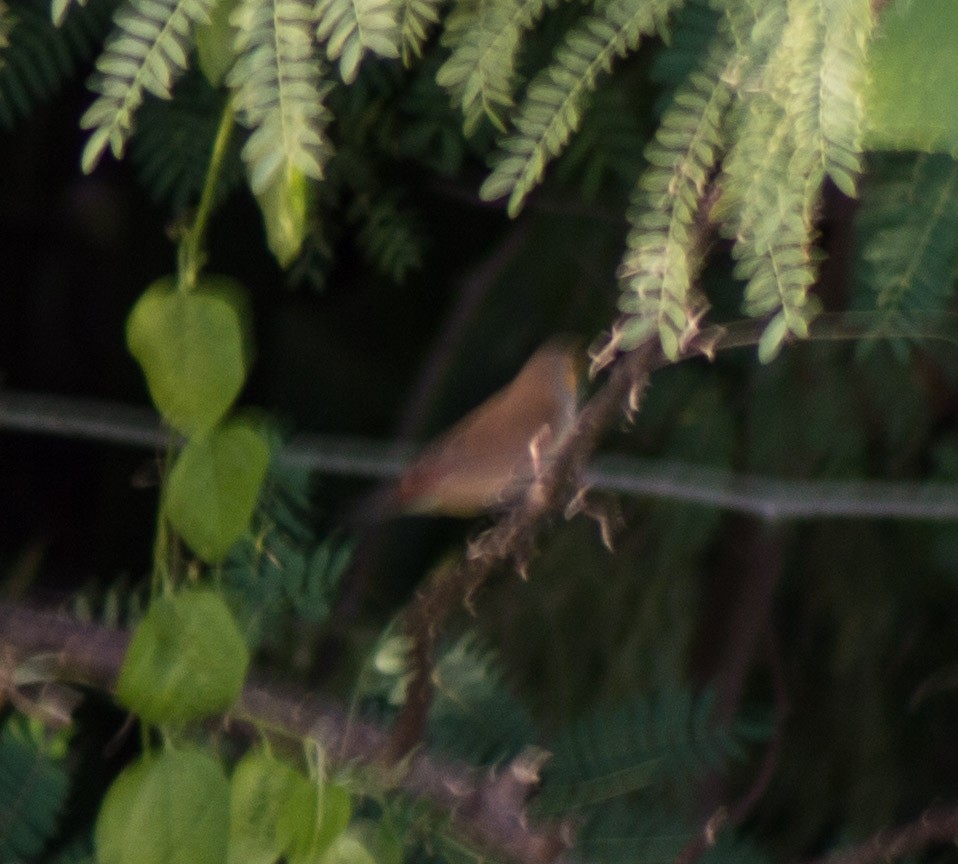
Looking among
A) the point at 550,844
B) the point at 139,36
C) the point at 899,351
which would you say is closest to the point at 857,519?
the point at 899,351

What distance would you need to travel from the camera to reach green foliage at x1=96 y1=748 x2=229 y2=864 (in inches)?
28.5

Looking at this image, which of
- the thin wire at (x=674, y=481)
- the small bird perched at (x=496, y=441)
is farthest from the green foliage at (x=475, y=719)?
the small bird perched at (x=496, y=441)

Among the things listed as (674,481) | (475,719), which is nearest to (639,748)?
(475,719)

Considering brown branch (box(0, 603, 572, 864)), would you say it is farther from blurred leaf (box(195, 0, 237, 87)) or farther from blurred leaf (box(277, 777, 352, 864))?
blurred leaf (box(195, 0, 237, 87))

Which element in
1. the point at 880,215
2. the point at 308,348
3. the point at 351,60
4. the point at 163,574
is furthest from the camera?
the point at 308,348

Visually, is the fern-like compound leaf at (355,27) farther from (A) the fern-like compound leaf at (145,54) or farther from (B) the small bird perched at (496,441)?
(B) the small bird perched at (496,441)

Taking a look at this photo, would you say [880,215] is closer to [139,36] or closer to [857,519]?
[139,36]

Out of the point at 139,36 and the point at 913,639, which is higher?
the point at 139,36

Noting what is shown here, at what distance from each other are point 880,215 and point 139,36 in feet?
A: 2.07

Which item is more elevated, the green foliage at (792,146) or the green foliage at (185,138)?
the green foliage at (792,146)

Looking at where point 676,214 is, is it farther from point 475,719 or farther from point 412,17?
point 475,719

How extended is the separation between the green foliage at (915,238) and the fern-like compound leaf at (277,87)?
1.77ft

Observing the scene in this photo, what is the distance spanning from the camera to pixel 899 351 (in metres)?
1.15

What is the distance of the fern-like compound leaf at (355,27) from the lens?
67cm
